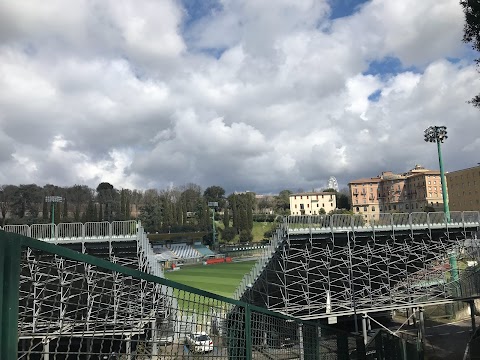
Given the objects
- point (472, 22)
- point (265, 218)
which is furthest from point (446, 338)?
point (265, 218)

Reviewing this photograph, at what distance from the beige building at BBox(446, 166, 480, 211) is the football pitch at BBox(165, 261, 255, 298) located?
40522 millimetres

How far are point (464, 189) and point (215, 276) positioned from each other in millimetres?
50054

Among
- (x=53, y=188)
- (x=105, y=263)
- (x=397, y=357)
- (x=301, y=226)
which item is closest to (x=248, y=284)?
(x=301, y=226)

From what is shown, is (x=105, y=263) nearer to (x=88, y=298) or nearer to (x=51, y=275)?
(x=51, y=275)

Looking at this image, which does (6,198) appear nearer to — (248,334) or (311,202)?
(311,202)

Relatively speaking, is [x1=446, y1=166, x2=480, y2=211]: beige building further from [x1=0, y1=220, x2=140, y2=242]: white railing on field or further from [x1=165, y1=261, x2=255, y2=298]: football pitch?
[x1=0, y1=220, x2=140, y2=242]: white railing on field

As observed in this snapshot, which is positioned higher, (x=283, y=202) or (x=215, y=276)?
(x=283, y=202)

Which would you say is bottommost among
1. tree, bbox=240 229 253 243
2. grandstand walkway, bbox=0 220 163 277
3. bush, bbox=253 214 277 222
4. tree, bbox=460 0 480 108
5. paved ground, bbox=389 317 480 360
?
paved ground, bbox=389 317 480 360

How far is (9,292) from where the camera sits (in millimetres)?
1435

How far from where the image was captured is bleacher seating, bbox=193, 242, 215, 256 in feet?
232

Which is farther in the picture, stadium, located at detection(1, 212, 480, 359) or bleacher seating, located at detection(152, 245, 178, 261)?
bleacher seating, located at detection(152, 245, 178, 261)

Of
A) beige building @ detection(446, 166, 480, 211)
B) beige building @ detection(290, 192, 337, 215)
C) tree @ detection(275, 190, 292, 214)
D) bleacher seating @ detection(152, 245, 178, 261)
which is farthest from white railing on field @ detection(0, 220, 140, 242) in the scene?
tree @ detection(275, 190, 292, 214)

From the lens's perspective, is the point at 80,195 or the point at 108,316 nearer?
the point at 108,316

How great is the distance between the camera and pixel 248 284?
835 inches
